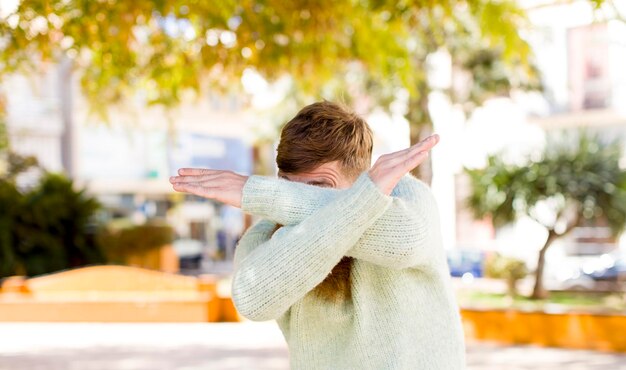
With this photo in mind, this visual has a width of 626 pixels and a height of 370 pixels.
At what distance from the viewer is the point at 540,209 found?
1570cm

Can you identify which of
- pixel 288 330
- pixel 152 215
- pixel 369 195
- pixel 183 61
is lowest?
pixel 152 215

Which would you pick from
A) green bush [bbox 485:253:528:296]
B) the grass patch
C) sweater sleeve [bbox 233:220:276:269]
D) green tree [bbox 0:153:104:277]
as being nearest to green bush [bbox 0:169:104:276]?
green tree [bbox 0:153:104:277]

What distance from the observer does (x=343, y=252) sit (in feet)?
5.22

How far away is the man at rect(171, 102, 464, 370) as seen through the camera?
5.21 ft

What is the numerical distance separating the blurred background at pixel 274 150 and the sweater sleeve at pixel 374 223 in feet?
1.07

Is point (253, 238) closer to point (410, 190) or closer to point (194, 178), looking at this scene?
point (194, 178)

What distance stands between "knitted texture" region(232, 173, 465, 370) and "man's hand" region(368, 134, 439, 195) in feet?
0.08

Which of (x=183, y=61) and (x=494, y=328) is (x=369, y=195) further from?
(x=494, y=328)

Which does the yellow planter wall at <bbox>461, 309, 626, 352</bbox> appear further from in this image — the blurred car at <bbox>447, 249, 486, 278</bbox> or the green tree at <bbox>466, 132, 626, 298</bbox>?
the blurred car at <bbox>447, 249, 486, 278</bbox>

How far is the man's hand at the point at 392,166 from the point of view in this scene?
1574 millimetres

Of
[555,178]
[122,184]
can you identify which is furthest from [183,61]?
[122,184]

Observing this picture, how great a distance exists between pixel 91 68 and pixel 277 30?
246 centimetres

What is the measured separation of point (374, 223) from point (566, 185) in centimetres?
1405

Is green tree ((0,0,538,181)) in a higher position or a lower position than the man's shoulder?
higher
